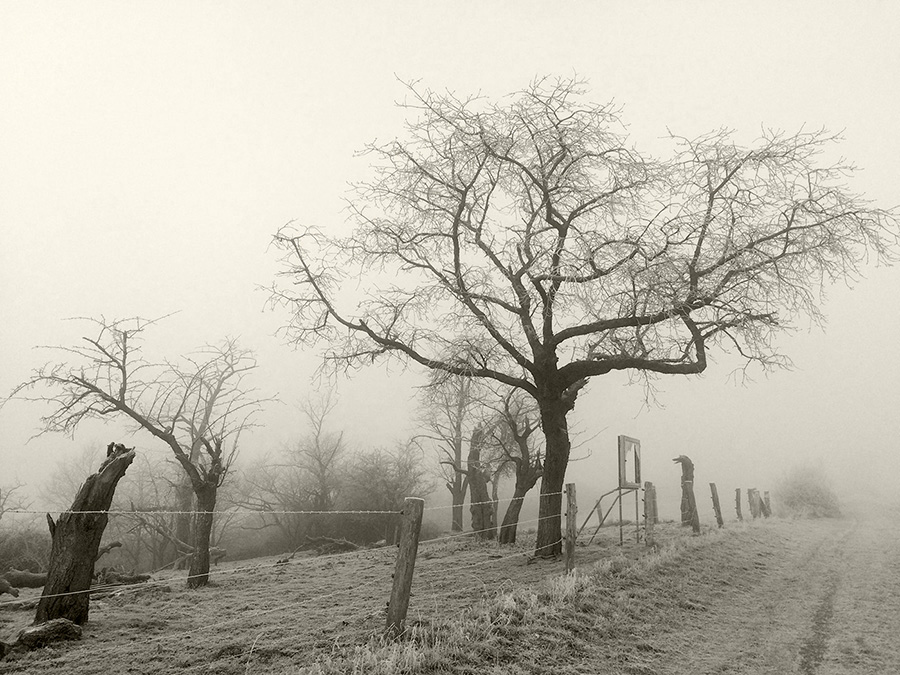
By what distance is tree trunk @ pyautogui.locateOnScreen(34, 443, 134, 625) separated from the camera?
28.1 feet

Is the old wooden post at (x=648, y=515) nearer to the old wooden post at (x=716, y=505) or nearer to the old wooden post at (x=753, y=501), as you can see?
the old wooden post at (x=716, y=505)

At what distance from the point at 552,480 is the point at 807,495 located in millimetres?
33847

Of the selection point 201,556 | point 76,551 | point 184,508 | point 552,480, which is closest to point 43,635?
point 76,551

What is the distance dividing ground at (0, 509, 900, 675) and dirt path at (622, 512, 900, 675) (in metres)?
0.03

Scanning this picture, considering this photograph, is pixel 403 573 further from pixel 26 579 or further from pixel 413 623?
pixel 26 579

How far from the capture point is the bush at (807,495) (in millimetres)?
35938

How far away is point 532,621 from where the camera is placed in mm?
6633

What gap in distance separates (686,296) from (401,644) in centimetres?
A: 873

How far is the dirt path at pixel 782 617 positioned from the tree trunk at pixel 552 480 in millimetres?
2742

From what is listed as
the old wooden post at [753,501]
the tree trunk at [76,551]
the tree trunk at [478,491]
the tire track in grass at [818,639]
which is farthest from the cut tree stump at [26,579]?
the old wooden post at [753,501]

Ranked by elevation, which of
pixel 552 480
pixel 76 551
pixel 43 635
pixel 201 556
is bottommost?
pixel 43 635

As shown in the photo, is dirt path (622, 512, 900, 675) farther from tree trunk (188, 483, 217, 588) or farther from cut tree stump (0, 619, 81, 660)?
tree trunk (188, 483, 217, 588)

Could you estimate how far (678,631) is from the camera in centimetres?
739

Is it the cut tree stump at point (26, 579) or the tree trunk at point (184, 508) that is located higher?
the tree trunk at point (184, 508)
